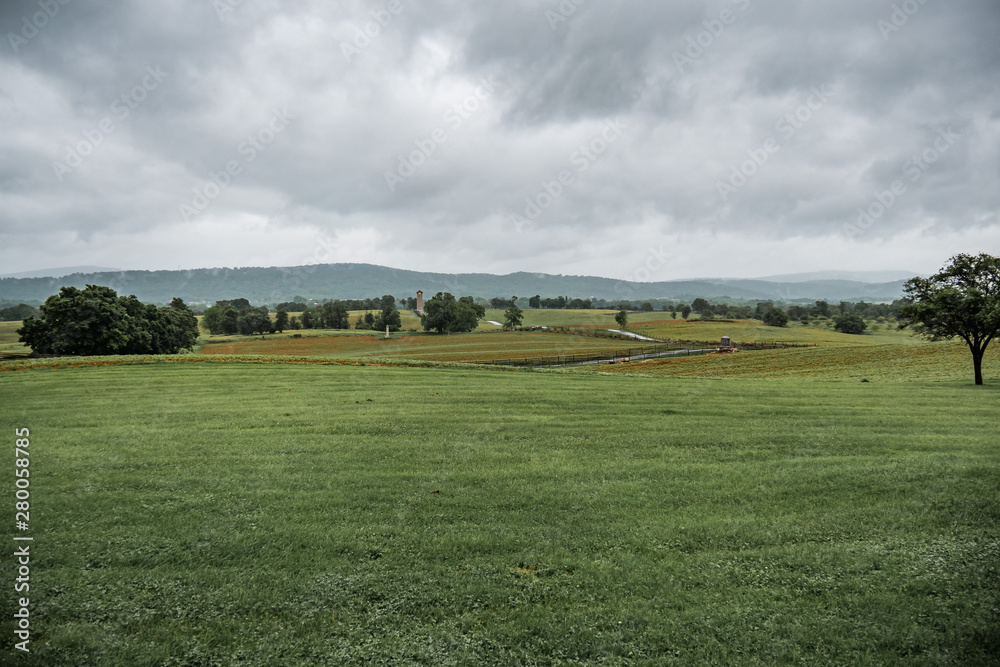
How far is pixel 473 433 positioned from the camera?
13211mm

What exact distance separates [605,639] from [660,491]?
14.1 feet

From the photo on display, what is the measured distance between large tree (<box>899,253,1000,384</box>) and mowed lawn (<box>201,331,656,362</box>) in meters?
43.4

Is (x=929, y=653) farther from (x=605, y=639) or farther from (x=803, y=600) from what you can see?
(x=605, y=639)

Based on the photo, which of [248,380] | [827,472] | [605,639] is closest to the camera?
[605,639]

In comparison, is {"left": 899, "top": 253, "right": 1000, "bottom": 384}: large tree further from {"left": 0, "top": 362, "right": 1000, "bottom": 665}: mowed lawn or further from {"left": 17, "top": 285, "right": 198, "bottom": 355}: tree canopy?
{"left": 17, "top": 285, "right": 198, "bottom": 355}: tree canopy

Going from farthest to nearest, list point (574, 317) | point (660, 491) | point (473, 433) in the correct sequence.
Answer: point (574, 317), point (473, 433), point (660, 491)

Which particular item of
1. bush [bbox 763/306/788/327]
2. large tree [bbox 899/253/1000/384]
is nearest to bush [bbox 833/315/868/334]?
bush [bbox 763/306/788/327]

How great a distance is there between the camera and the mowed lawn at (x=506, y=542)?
5098 mm

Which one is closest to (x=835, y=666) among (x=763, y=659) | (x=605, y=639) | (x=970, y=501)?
(x=763, y=659)

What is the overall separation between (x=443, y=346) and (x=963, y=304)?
68.8 meters

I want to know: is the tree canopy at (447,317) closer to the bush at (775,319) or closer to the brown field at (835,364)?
the brown field at (835,364)

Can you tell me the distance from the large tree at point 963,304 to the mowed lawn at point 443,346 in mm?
43377

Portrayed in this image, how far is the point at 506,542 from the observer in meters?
7.01

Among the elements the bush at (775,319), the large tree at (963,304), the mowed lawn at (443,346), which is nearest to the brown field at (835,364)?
the large tree at (963,304)
